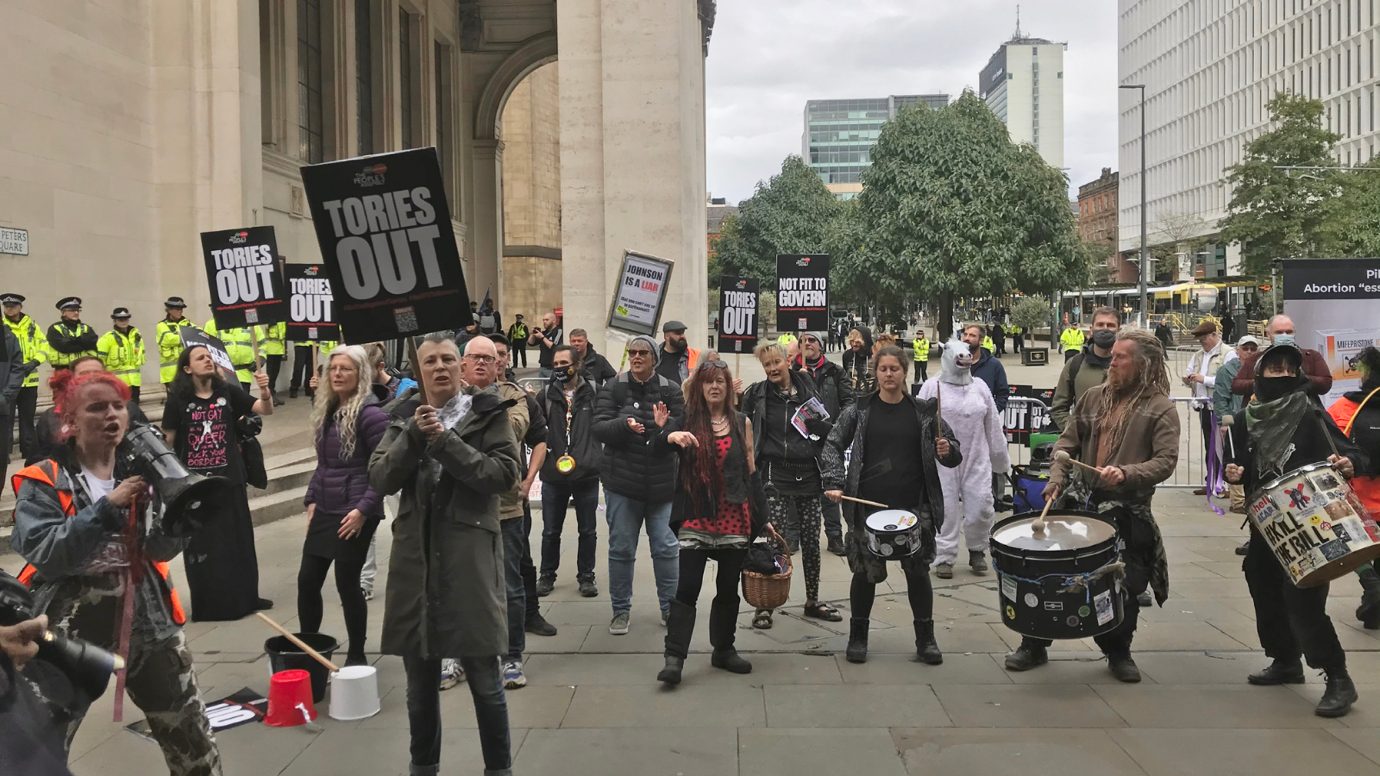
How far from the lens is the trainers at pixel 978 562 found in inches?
354

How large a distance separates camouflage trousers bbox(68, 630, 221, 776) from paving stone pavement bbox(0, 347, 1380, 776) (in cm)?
104

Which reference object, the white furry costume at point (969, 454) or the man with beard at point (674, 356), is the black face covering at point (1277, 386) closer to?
the white furry costume at point (969, 454)

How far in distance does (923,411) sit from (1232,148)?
98.1m

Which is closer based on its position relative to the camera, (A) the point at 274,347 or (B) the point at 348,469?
(B) the point at 348,469

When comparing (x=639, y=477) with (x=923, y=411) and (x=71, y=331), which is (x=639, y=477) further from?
(x=71, y=331)

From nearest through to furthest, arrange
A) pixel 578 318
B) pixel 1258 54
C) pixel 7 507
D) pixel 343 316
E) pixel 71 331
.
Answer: pixel 343 316, pixel 7 507, pixel 71 331, pixel 578 318, pixel 1258 54

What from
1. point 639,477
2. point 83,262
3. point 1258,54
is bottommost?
point 639,477

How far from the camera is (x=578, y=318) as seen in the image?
15.7m

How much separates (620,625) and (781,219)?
6906 cm

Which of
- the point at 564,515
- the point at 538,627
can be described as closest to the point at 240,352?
the point at 564,515

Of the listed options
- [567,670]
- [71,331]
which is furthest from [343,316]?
[71,331]

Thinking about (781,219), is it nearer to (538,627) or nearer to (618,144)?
(618,144)

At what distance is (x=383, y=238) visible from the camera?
14.9 feet

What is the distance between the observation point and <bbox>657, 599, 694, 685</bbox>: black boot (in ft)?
20.1
